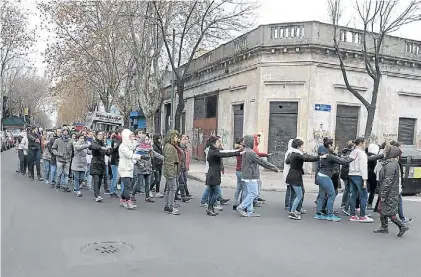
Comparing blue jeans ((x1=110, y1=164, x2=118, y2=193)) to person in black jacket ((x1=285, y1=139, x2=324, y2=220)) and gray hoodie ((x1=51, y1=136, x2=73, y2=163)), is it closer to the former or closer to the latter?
gray hoodie ((x1=51, y1=136, x2=73, y2=163))

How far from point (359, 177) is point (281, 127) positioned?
8976 mm

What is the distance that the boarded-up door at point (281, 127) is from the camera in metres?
17.0

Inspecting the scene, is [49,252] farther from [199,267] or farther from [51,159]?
[51,159]

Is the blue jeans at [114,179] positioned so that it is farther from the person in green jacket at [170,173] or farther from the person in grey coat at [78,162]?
the person in green jacket at [170,173]

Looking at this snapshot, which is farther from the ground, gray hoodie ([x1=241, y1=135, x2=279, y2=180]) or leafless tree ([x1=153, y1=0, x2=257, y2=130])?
leafless tree ([x1=153, y1=0, x2=257, y2=130])

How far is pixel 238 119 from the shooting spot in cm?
1953

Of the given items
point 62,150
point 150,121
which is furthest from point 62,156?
point 150,121

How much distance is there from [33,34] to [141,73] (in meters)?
12.3

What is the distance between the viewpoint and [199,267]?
500cm

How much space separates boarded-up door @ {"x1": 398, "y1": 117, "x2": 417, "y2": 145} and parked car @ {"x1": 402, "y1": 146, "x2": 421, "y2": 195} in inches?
287

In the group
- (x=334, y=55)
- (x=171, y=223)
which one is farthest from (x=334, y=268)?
(x=334, y=55)

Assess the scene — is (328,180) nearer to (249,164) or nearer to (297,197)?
(297,197)

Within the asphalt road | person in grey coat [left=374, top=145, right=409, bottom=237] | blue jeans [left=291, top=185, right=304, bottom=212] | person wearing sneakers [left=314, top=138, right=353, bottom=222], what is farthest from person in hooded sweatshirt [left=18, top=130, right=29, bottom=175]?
person in grey coat [left=374, top=145, right=409, bottom=237]

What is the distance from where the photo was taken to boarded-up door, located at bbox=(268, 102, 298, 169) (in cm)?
1695
